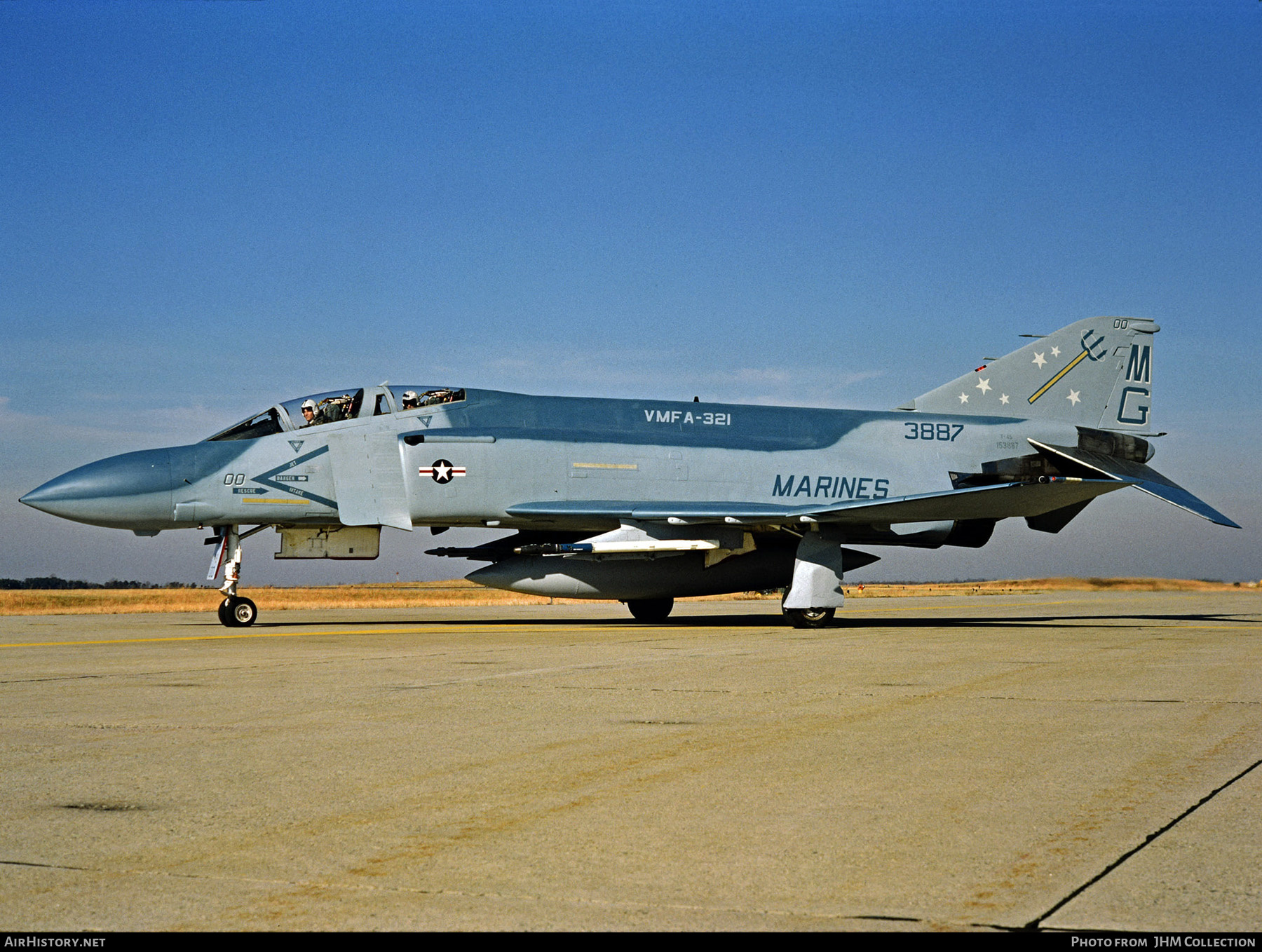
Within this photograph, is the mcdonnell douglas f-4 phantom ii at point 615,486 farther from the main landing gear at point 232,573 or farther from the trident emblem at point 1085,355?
the trident emblem at point 1085,355

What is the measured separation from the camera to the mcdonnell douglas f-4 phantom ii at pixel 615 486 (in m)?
17.7

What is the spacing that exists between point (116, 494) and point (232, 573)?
218 cm

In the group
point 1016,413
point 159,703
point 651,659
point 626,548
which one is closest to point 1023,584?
point 1016,413

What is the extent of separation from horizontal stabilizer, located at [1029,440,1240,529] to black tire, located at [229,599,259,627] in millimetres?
13890

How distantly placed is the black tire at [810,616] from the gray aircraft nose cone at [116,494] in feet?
32.4

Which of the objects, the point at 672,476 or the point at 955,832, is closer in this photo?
the point at 955,832

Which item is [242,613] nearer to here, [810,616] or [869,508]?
[810,616]

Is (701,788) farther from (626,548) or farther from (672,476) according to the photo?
(672,476)

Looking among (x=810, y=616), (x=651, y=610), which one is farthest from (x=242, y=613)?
(x=810, y=616)

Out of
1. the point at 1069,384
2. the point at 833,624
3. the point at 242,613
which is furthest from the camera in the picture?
the point at 1069,384

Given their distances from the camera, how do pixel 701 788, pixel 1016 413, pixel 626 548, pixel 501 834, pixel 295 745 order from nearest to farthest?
pixel 501 834 → pixel 701 788 → pixel 295 745 → pixel 626 548 → pixel 1016 413

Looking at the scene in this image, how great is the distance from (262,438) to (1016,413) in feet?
44.7

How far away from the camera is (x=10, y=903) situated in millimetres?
3174

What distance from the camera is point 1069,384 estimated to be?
836 inches
